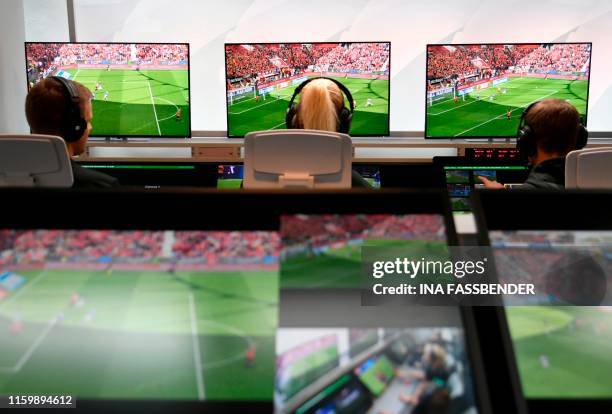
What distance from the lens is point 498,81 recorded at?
390 centimetres

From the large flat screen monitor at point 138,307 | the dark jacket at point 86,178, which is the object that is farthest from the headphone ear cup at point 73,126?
the large flat screen monitor at point 138,307

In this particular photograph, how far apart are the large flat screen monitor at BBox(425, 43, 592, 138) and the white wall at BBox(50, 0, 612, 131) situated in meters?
0.63

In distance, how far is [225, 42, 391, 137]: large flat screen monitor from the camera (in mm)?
3939

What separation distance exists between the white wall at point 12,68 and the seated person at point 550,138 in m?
3.81

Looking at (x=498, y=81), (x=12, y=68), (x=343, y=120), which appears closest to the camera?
(x=343, y=120)

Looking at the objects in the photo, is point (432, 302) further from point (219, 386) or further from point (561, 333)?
point (219, 386)

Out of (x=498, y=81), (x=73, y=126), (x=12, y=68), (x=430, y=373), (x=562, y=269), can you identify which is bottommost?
(x=430, y=373)

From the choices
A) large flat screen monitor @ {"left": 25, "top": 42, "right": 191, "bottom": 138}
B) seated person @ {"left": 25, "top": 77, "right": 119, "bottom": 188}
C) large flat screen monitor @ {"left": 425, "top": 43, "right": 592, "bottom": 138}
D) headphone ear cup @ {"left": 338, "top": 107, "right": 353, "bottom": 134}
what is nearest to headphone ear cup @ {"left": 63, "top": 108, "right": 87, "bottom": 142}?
seated person @ {"left": 25, "top": 77, "right": 119, "bottom": 188}

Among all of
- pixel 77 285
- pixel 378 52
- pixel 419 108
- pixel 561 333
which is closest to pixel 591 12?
pixel 419 108

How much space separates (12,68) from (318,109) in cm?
306

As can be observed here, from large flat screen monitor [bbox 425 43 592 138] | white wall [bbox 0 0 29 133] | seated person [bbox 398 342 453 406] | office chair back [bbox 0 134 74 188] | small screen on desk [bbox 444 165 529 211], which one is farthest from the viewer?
white wall [bbox 0 0 29 133]

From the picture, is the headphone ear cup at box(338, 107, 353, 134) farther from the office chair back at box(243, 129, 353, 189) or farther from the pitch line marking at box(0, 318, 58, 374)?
the pitch line marking at box(0, 318, 58, 374)

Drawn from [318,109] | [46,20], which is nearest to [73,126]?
[318,109]

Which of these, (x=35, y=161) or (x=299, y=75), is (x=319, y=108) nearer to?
(x=35, y=161)
